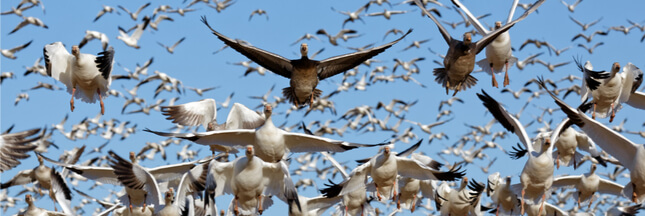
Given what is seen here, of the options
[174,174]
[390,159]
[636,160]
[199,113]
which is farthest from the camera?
[199,113]

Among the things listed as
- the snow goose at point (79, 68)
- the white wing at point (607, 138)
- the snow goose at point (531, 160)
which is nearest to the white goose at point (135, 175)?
the snow goose at point (79, 68)

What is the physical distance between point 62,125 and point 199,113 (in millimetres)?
14001

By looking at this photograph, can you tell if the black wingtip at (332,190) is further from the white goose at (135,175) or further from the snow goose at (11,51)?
the snow goose at (11,51)

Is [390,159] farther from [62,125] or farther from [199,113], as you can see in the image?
[62,125]

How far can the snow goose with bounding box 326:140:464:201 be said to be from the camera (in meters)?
15.7

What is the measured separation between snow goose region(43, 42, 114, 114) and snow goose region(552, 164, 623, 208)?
319 inches

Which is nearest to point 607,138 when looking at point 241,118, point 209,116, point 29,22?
point 241,118

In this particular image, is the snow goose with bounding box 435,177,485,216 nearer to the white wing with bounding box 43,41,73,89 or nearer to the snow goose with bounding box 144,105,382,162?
the snow goose with bounding box 144,105,382,162

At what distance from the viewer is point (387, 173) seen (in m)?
15.8

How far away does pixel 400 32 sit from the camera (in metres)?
29.3

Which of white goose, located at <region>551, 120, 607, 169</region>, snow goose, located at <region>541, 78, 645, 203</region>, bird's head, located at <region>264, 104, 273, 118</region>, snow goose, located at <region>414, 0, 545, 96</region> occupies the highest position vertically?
bird's head, located at <region>264, 104, 273, 118</region>

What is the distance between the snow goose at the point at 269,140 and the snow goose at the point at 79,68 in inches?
76.4

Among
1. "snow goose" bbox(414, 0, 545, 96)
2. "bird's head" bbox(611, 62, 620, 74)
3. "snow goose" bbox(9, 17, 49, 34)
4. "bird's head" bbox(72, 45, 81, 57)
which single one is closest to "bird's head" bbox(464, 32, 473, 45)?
"snow goose" bbox(414, 0, 545, 96)

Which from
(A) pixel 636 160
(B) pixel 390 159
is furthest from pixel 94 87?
(A) pixel 636 160
